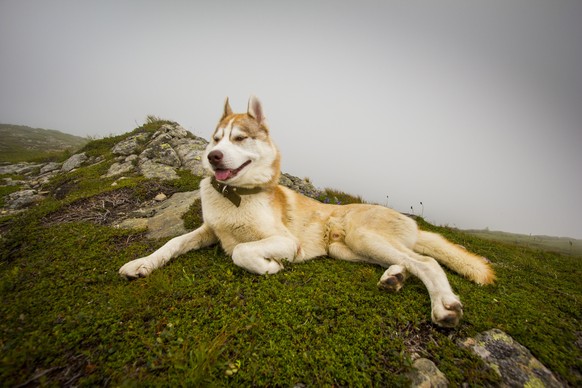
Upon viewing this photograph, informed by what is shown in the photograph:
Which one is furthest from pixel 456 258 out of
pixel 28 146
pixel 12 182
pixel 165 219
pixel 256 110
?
pixel 28 146

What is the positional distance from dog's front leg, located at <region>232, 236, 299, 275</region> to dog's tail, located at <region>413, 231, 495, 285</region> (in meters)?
2.74

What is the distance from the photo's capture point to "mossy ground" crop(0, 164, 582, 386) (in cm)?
222

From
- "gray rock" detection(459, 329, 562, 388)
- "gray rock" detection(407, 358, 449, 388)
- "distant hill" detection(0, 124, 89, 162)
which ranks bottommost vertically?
"distant hill" detection(0, 124, 89, 162)

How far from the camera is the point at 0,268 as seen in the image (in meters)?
4.07

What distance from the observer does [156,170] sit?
33.1ft

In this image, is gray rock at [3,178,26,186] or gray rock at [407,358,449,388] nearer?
gray rock at [407,358,449,388]

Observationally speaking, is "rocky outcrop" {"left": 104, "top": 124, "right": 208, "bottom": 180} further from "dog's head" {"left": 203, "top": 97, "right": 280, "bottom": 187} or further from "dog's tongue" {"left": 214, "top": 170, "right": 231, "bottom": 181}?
"dog's tongue" {"left": 214, "top": 170, "right": 231, "bottom": 181}

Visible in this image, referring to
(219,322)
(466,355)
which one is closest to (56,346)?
(219,322)

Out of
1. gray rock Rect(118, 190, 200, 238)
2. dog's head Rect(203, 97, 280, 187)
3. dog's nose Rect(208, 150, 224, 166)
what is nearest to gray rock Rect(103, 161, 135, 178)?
gray rock Rect(118, 190, 200, 238)

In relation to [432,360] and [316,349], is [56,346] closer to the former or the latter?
[316,349]

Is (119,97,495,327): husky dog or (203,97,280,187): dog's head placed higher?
(203,97,280,187): dog's head

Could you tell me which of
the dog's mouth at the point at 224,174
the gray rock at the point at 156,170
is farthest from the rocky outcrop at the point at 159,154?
the dog's mouth at the point at 224,174

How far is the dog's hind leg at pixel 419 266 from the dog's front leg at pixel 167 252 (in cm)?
300

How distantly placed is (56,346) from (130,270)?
1.30 m
